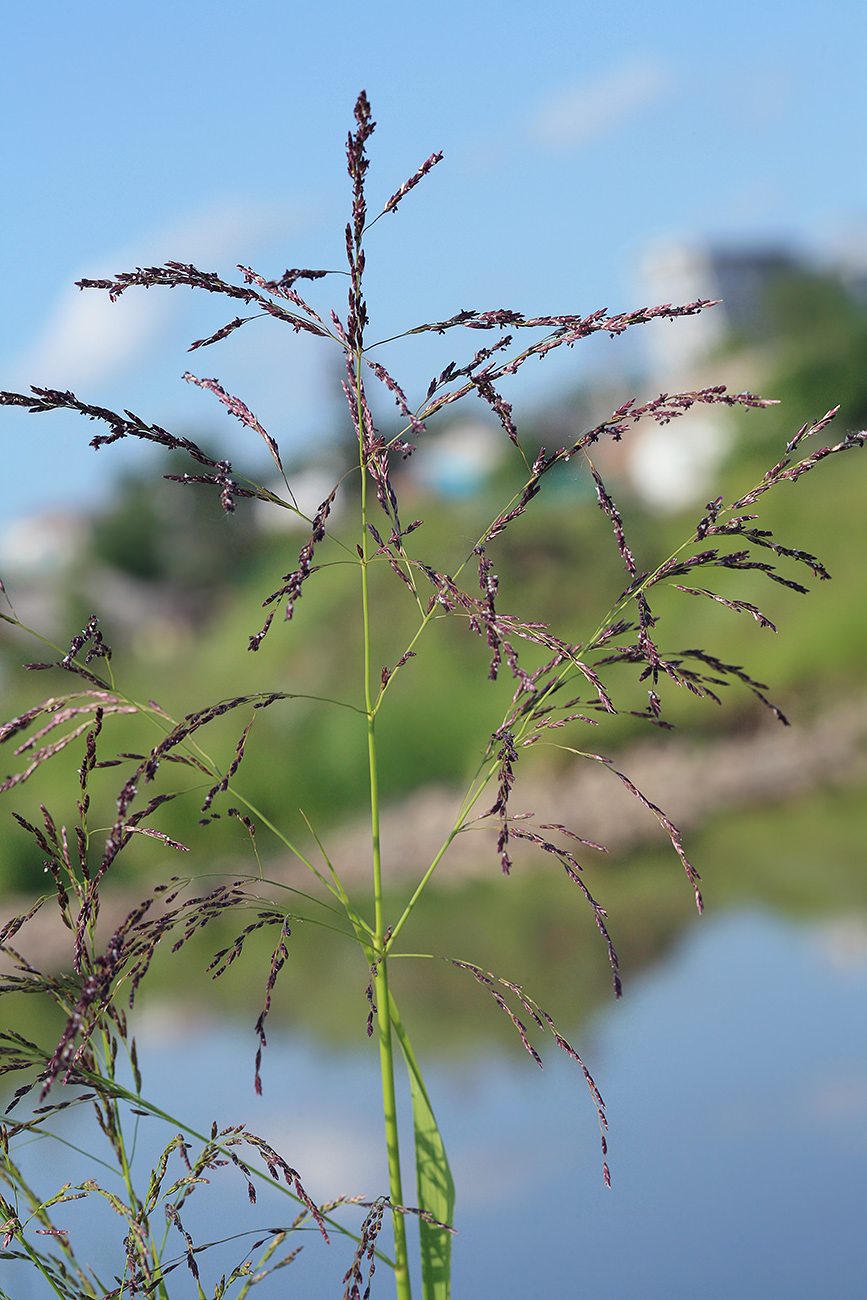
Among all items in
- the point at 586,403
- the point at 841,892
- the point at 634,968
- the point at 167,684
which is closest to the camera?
the point at 634,968

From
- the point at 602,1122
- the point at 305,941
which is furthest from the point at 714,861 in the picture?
the point at 602,1122

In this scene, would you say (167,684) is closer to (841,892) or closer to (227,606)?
(227,606)

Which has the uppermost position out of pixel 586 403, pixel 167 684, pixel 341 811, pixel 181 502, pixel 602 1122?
pixel 586 403

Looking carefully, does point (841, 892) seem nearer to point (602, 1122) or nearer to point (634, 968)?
point (634, 968)

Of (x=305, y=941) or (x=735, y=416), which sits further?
(x=735, y=416)

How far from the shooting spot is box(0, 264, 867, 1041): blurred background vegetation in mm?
2438

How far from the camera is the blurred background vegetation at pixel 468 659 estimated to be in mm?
2438

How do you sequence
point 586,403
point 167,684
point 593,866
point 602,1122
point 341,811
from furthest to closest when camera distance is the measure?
point 586,403
point 167,684
point 341,811
point 593,866
point 602,1122

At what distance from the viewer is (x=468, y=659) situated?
4293 millimetres

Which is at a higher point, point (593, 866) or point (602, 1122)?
point (593, 866)

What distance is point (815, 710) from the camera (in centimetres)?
377

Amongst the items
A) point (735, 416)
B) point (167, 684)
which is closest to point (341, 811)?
point (167, 684)

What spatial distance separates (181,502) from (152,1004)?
306 cm

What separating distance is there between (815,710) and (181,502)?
2.75m
